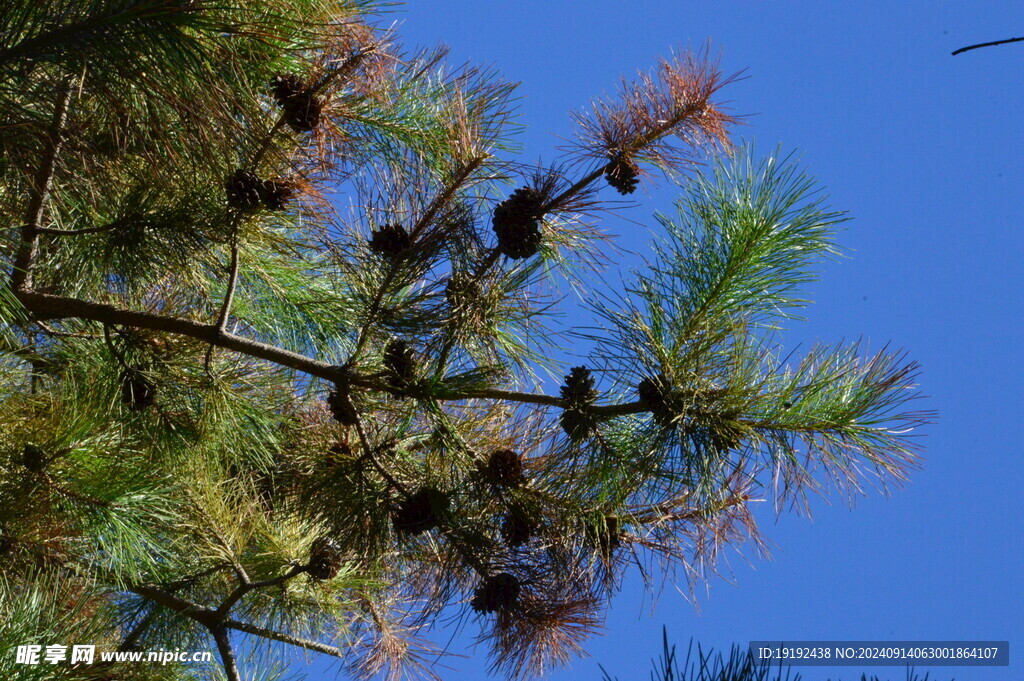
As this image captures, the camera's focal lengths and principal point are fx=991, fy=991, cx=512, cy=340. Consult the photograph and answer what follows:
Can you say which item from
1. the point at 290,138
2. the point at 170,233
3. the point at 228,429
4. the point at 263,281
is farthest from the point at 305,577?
the point at 290,138

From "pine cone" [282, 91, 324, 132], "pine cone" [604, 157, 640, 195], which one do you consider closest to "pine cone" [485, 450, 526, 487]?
"pine cone" [604, 157, 640, 195]

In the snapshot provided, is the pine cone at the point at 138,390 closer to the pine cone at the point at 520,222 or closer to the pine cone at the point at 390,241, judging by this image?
the pine cone at the point at 390,241

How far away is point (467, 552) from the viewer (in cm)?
135

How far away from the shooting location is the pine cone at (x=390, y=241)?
1271mm

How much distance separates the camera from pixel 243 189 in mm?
1315

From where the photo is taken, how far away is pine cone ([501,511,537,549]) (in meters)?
1.34

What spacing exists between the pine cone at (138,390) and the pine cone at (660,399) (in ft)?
2.59

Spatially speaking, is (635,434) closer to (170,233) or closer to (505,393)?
(505,393)

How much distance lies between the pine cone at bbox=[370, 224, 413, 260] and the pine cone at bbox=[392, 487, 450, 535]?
324mm

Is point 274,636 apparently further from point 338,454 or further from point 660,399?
point 660,399

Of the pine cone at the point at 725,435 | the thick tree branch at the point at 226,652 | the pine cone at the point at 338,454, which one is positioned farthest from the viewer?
the thick tree branch at the point at 226,652

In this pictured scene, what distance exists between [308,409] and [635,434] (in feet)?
2.53

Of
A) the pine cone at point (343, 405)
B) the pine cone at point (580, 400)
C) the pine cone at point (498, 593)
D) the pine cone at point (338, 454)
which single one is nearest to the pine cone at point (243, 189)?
the pine cone at point (343, 405)

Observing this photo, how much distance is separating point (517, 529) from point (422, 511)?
0.13 m
